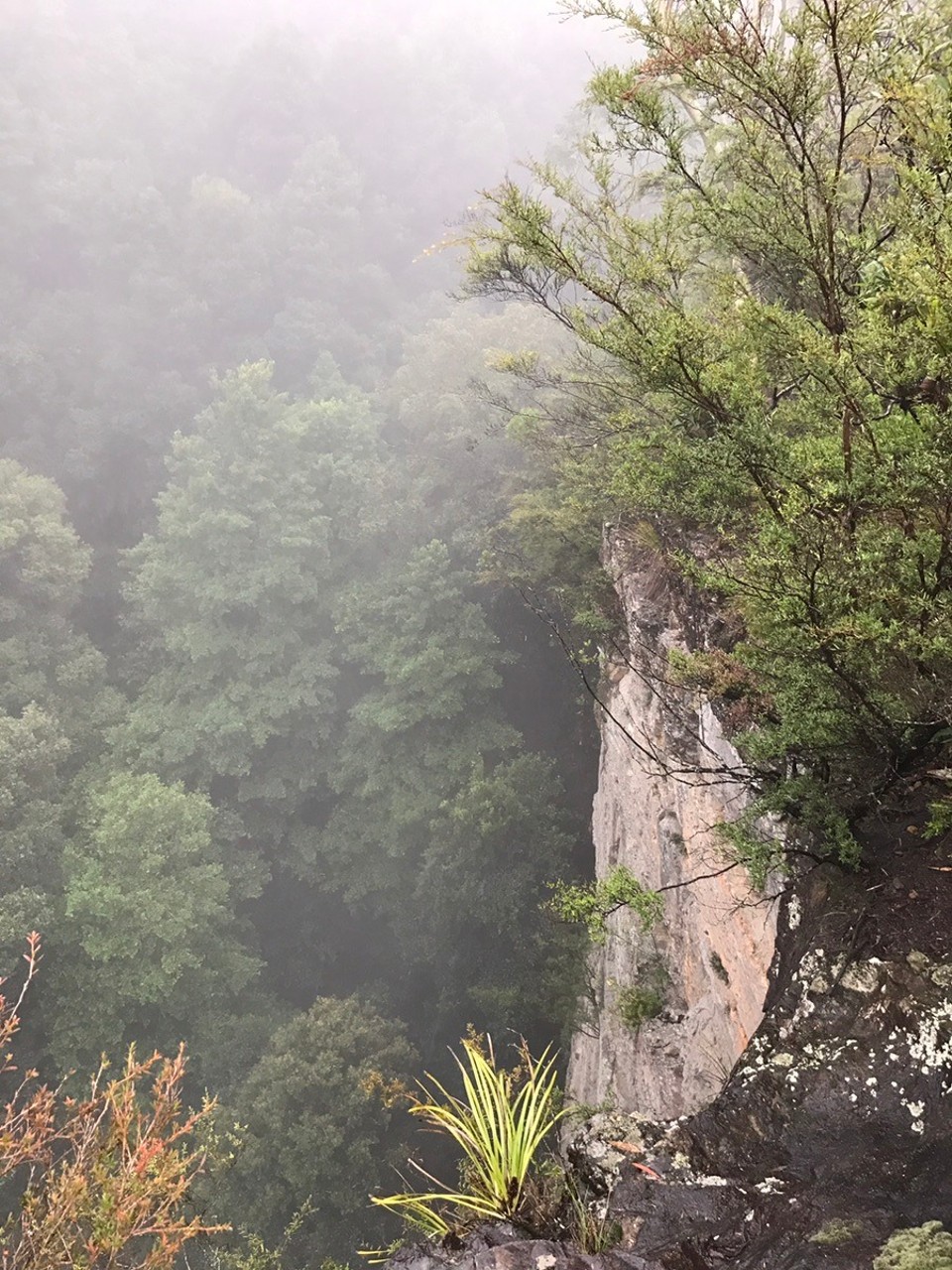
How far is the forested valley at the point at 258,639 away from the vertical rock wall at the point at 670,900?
2.44 m

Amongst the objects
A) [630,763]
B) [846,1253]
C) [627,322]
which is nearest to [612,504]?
[630,763]

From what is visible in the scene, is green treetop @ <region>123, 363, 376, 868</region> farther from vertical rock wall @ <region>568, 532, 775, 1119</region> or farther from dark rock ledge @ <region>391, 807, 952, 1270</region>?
dark rock ledge @ <region>391, 807, 952, 1270</region>

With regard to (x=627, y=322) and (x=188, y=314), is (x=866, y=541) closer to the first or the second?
(x=627, y=322)

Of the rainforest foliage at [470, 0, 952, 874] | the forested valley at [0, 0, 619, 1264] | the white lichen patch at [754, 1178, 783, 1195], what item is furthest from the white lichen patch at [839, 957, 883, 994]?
the forested valley at [0, 0, 619, 1264]

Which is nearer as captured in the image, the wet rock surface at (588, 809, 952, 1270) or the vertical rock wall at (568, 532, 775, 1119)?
the wet rock surface at (588, 809, 952, 1270)

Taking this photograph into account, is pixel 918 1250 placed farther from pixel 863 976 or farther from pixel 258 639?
pixel 258 639

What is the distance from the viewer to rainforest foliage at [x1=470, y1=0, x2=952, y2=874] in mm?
1974

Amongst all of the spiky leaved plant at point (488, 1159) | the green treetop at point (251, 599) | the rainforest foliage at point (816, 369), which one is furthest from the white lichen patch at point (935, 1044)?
the green treetop at point (251, 599)

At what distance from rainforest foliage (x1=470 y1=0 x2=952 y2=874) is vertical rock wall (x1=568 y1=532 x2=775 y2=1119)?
45.6 inches

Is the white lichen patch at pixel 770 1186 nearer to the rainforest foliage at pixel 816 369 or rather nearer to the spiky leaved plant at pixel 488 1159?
the spiky leaved plant at pixel 488 1159

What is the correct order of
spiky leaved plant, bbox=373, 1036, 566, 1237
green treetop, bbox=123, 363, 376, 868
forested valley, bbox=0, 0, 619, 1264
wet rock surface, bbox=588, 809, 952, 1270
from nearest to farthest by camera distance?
1. wet rock surface, bbox=588, 809, 952, 1270
2. spiky leaved plant, bbox=373, 1036, 566, 1237
3. forested valley, bbox=0, 0, 619, 1264
4. green treetop, bbox=123, 363, 376, 868

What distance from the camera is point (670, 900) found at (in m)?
6.25

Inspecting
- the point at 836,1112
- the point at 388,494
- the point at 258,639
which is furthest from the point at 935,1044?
the point at 388,494

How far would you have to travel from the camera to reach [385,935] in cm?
1681
